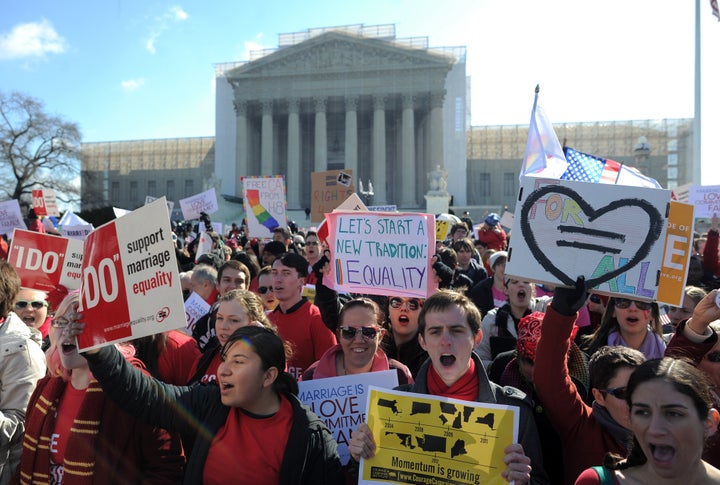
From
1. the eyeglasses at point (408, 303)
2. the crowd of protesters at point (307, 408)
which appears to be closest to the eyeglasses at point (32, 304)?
the crowd of protesters at point (307, 408)

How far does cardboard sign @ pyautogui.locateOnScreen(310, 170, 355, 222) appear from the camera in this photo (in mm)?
12062

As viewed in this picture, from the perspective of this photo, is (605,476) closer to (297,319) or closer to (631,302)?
(631,302)

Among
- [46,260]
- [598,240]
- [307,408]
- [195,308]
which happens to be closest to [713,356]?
[598,240]

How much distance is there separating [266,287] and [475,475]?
147 inches

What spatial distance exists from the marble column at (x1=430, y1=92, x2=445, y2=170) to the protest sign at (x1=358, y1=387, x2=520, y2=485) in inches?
1789

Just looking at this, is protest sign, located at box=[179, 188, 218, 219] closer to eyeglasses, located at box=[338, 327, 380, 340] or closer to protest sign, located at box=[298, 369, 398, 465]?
eyeglasses, located at box=[338, 327, 380, 340]

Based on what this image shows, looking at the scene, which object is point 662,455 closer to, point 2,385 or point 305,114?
point 2,385

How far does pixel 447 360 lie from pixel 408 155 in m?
45.0

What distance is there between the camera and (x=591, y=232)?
9.14ft

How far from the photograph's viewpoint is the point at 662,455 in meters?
2.09

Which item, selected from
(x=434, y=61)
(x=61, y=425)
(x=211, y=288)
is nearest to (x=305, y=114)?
(x=434, y=61)

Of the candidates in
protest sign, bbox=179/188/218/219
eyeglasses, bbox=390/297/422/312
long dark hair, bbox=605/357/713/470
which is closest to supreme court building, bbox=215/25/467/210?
protest sign, bbox=179/188/218/219

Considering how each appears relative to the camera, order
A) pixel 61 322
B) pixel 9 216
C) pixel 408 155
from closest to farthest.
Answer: pixel 61 322
pixel 9 216
pixel 408 155

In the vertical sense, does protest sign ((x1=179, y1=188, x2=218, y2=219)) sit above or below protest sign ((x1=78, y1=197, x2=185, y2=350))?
above
